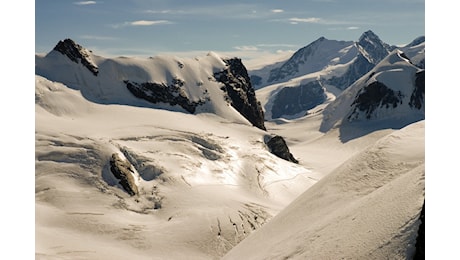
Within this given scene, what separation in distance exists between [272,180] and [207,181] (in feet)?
42.4

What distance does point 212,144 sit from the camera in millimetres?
81750

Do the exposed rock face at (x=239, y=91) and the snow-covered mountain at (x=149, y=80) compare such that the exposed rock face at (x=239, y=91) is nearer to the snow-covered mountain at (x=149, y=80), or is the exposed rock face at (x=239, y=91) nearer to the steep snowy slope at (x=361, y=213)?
the snow-covered mountain at (x=149, y=80)

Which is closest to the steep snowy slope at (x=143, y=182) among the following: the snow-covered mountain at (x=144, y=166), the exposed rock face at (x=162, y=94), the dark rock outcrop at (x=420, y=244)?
the snow-covered mountain at (x=144, y=166)

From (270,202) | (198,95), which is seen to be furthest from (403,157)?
(198,95)

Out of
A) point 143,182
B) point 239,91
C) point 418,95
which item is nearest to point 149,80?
point 239,91

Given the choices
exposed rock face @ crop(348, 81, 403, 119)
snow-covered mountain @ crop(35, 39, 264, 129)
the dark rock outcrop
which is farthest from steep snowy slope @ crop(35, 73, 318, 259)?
exposed rock face @ crop(348, 81, 403, 119)

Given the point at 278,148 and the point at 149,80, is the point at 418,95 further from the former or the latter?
the point at 149,80

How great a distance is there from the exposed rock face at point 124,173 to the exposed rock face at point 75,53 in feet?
143

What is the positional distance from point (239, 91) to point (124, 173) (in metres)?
62.6

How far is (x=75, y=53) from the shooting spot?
10338cm

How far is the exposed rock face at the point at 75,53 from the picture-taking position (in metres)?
102

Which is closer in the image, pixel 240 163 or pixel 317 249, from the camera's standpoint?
pixel 317 249

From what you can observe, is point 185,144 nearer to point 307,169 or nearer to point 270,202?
point 270,202

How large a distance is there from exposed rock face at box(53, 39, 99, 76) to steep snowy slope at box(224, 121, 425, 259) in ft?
274
